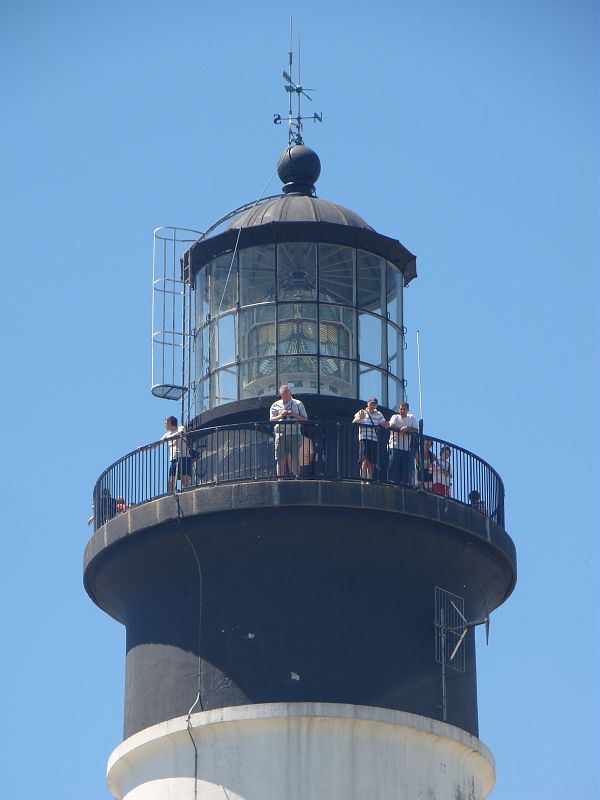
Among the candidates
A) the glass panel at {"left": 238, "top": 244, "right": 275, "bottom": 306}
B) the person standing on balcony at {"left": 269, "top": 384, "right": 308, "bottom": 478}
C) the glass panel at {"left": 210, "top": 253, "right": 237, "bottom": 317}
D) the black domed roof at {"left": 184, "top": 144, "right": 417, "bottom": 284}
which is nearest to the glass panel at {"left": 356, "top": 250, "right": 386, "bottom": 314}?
the black domed roof at {"left": 184, "top": 144, "right": 417, "bottom": 284}

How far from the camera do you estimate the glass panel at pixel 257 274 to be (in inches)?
1265

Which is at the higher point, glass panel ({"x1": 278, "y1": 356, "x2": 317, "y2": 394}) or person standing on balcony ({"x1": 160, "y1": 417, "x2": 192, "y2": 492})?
glass panel ({"x1": 278, "y1": 356, "x2": 317, "y2": 394})

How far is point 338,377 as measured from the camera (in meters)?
31.6

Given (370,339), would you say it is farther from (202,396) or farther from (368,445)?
(368,445)

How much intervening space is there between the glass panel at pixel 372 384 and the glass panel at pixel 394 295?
1094mm

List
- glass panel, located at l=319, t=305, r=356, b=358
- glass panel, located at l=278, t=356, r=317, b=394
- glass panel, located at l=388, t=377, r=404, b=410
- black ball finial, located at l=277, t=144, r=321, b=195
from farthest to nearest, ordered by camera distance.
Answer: black ball finial, located at l=277, t=144, r=321, b=195 < glass panel, located at l=388, t=377, r=404, b=410 < glass panel, located at l=319, t=305, r=356, b=358 < glass panel, located at l=278, t=356, r=317, b=394

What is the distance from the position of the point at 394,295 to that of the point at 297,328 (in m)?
1.77

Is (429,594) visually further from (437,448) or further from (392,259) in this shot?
(392,259)

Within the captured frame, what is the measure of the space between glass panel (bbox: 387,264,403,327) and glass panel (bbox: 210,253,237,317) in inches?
84.5

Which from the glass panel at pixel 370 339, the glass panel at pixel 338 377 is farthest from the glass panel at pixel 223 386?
the glass panel at pixel 370 339

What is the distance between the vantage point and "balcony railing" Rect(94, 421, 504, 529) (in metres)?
29.4

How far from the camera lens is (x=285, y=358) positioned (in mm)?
31500

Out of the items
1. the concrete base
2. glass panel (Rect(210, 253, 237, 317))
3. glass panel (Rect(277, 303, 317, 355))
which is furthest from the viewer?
glass panel (Rect(210, 253, 237, 317))

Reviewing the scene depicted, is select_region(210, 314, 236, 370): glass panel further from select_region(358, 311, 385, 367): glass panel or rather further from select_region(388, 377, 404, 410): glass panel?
select_region(388, 377, 404, 410): glass panel
